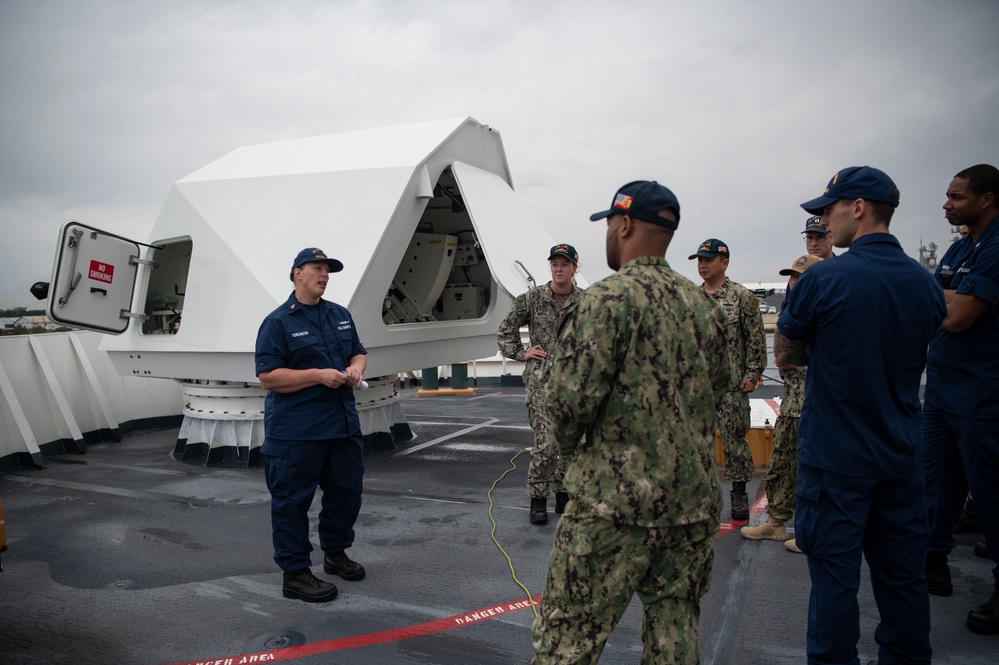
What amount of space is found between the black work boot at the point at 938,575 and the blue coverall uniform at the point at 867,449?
116 cm

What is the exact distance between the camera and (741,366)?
432 cm

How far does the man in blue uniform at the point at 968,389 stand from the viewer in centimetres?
279

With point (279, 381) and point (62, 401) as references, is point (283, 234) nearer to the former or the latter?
point (279, 381)

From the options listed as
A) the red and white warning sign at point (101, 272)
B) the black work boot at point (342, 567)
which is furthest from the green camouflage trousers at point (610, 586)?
the red and white warning sign at point (101, 272)

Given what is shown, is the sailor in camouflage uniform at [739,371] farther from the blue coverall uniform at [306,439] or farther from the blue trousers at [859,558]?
the blue coverall uniform at [306,439]

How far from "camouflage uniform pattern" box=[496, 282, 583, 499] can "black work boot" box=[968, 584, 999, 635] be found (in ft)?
7.59

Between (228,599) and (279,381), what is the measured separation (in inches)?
46.9

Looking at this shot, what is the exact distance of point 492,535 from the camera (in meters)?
4.15

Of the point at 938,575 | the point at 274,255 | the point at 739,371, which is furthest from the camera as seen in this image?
the point at 274,255

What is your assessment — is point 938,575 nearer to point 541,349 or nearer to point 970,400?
point 970,400

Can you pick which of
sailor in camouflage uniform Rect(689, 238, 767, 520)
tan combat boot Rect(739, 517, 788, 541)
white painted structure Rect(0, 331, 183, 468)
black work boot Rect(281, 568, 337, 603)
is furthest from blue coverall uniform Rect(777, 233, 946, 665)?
white painted structure Rect(0, 331, 183, 468)

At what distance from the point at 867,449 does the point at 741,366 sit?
7.31 feet

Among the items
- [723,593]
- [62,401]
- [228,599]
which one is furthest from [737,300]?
[62,401]

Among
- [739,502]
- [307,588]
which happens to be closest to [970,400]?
[739,502]
